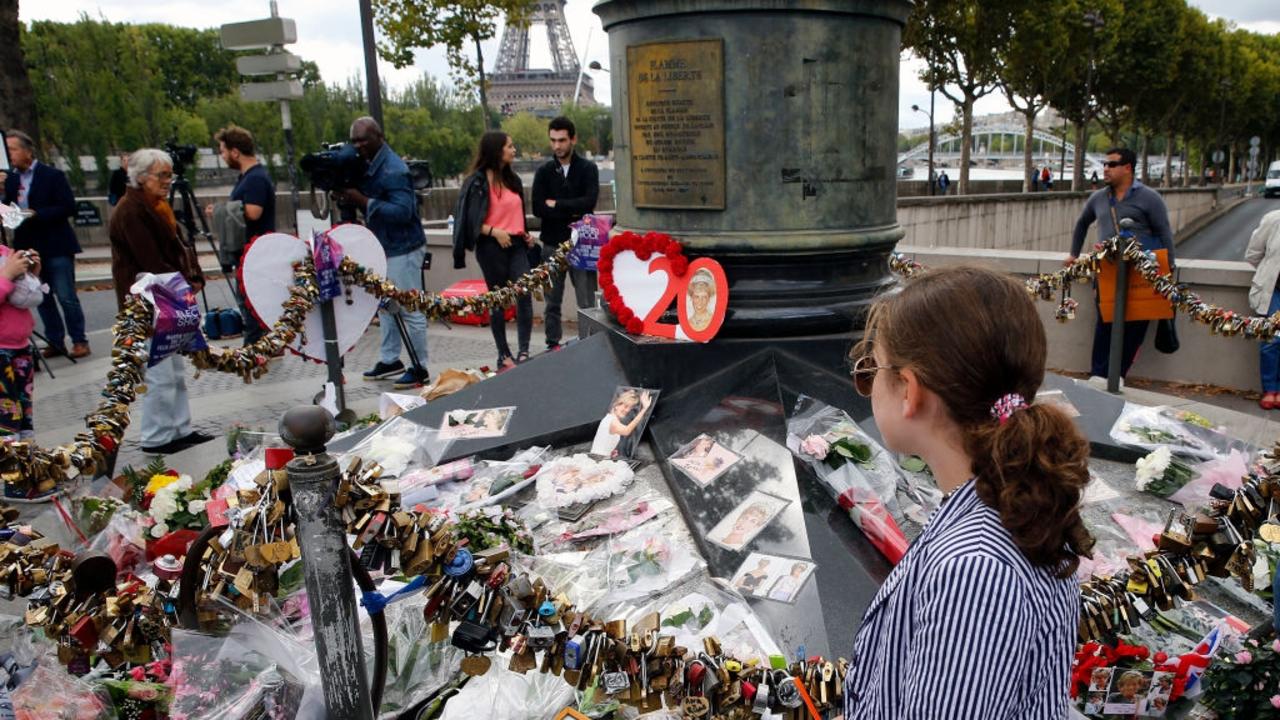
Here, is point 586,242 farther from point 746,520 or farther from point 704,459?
point 746,520

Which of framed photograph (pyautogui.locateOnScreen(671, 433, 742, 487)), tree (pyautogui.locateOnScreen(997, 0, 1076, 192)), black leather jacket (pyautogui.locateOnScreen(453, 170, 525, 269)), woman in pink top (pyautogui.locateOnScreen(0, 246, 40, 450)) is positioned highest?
tree (pyautogui.locateOnScreen(997, 0, 1076, 192))

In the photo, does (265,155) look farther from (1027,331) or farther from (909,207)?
(1027,331)

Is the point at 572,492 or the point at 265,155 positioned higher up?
the point at 265,155

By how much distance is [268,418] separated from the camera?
6645 millimetres

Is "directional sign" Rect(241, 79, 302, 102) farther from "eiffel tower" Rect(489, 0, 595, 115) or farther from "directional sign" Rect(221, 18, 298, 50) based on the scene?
"eiffel tower" Rect(489, 0, 595, 115)

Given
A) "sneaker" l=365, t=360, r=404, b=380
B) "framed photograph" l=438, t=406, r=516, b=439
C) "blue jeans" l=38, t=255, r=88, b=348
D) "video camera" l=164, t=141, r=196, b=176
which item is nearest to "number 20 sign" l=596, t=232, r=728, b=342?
"framed photograph" l=438, t=406, r=516, b=439

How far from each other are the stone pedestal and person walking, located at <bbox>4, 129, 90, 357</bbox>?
731 cm

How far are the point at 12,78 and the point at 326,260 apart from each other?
31.0 ft

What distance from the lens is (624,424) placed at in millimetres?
4434

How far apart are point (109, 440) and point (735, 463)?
273 cm

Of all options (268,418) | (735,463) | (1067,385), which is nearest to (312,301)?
(268,418)

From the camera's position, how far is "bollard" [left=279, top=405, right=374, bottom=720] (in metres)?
2.04

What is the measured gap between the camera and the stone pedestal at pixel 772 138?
436cm

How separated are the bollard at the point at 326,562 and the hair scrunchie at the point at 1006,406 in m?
1.44
